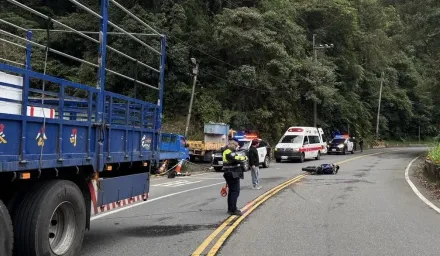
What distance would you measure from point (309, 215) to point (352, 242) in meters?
2.75

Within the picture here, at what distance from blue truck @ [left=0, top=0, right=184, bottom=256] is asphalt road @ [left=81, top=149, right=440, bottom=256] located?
0.91 metres

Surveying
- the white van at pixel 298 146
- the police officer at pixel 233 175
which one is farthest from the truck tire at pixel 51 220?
the white van at pixel 298 146

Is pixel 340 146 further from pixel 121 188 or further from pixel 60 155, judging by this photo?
pixel 60 155

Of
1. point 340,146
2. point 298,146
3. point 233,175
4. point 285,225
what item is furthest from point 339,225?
point 340,146

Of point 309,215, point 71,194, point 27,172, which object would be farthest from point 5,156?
point 309,215

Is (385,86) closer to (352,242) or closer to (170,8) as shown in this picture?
(170,8)

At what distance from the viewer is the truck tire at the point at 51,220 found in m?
5.38

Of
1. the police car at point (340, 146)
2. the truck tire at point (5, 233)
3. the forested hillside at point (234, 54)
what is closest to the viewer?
the truck tire at point (5, 233)

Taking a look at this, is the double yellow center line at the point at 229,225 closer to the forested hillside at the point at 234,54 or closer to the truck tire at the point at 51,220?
the truck tire at the point at 51,220

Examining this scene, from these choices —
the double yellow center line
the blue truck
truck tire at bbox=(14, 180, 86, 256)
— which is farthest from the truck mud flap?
the double yellow center line

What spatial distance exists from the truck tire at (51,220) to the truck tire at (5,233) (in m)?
0.39

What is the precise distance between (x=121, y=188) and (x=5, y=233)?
284 centimetres

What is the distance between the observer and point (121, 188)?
7637mm

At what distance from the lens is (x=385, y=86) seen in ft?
232
